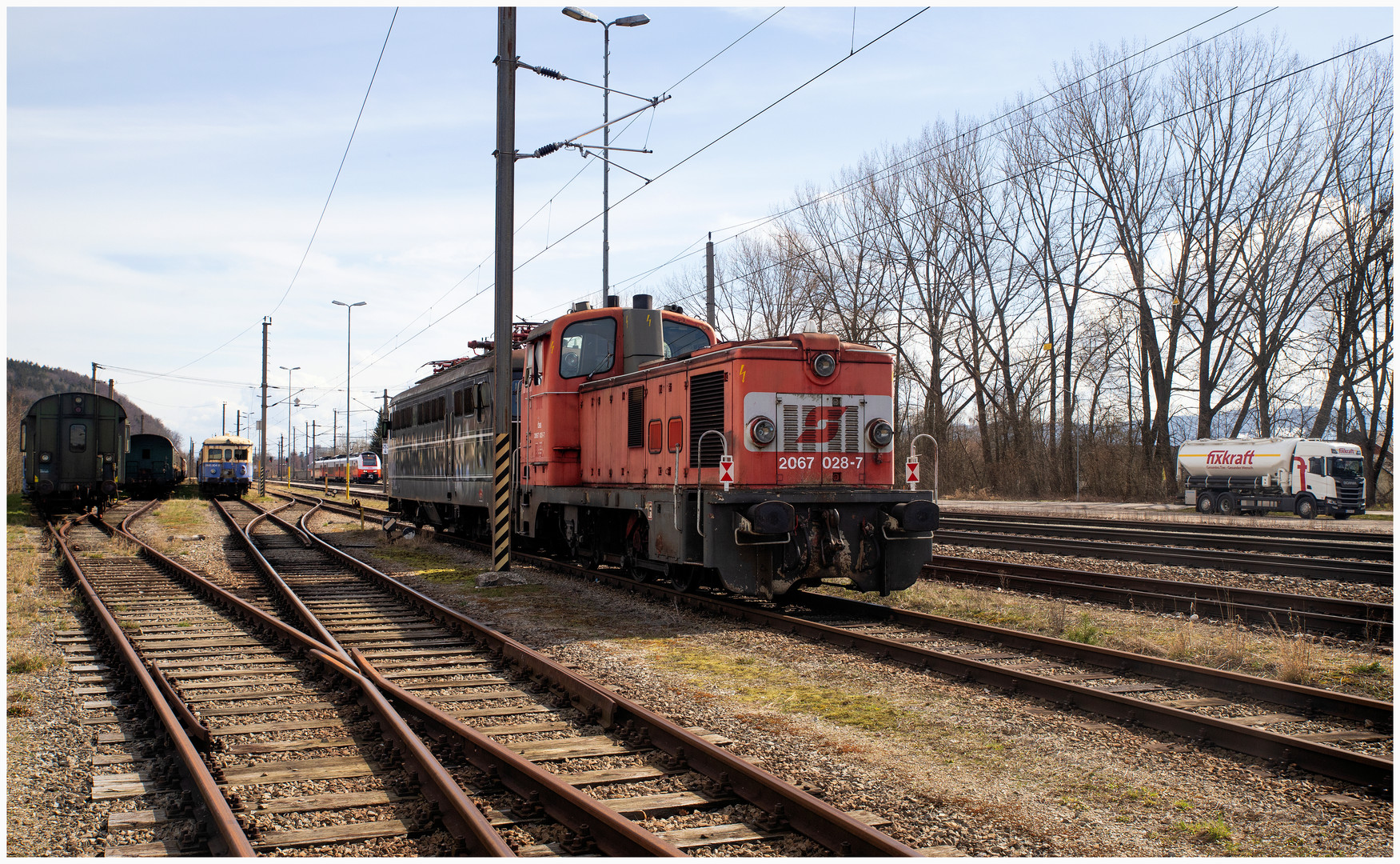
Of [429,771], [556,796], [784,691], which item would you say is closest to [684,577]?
[784,691]

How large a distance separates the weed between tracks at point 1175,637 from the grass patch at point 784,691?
308 centimetres

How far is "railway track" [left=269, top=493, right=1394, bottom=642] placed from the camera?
9219 mm

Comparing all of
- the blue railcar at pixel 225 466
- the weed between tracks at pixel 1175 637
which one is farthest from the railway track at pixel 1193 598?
the blue railcar at pixel 225 466

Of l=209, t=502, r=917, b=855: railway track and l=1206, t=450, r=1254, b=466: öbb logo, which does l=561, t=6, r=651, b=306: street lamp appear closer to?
l=209, t=502, r=917, b=855: railway track

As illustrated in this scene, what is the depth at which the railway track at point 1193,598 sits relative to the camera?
922 cm

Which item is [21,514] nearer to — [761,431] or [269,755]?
[761,431]

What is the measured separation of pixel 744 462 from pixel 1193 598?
5313mm

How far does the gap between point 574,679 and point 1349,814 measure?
4.41 meters

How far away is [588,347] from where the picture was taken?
13086 mm

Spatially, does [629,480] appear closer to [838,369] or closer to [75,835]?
[838,369]

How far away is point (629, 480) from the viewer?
11805mm

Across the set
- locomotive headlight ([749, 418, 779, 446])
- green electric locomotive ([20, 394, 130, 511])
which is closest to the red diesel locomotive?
locomotive headlight ([749, 418, 779, 446])

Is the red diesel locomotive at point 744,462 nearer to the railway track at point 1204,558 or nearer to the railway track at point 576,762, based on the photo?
the railway track at point 576,762

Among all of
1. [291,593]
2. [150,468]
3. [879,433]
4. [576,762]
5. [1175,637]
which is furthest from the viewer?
[150,468]
